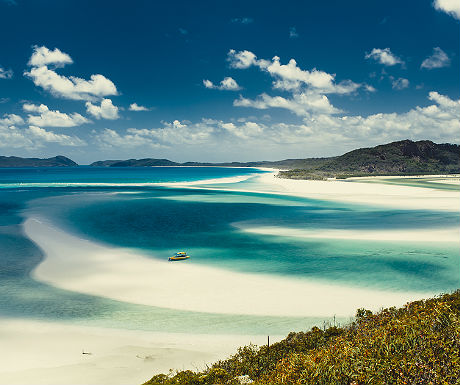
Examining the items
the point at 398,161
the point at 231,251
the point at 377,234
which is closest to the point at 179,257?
the point at 231,251

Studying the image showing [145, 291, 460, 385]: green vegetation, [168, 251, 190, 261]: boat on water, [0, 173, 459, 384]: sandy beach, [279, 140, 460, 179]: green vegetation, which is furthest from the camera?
[279, 140, 460, 179]: green vegetation

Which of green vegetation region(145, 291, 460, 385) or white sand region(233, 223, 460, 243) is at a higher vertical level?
green vegetation region(145, 291, 460, 385)

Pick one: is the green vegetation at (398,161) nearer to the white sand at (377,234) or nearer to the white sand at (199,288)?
the white sand at (377,234)

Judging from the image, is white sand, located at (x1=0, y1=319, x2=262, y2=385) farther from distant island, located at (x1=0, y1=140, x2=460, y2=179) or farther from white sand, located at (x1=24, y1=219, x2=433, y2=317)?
distant island, located at (x1=0, y1=140, x2=460, y2=179)

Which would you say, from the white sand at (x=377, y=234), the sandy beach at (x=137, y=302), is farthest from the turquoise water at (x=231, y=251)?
the white sand at (x=377, y=234)

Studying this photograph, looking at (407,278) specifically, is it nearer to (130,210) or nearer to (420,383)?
(420,383)

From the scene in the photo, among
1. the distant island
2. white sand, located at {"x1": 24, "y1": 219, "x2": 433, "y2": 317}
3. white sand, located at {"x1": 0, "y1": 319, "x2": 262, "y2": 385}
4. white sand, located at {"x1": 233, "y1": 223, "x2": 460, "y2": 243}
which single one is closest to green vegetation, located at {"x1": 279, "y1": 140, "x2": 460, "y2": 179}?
the distant island

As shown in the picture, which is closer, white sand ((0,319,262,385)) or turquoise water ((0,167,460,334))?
white sand ((0,319,262,385))
